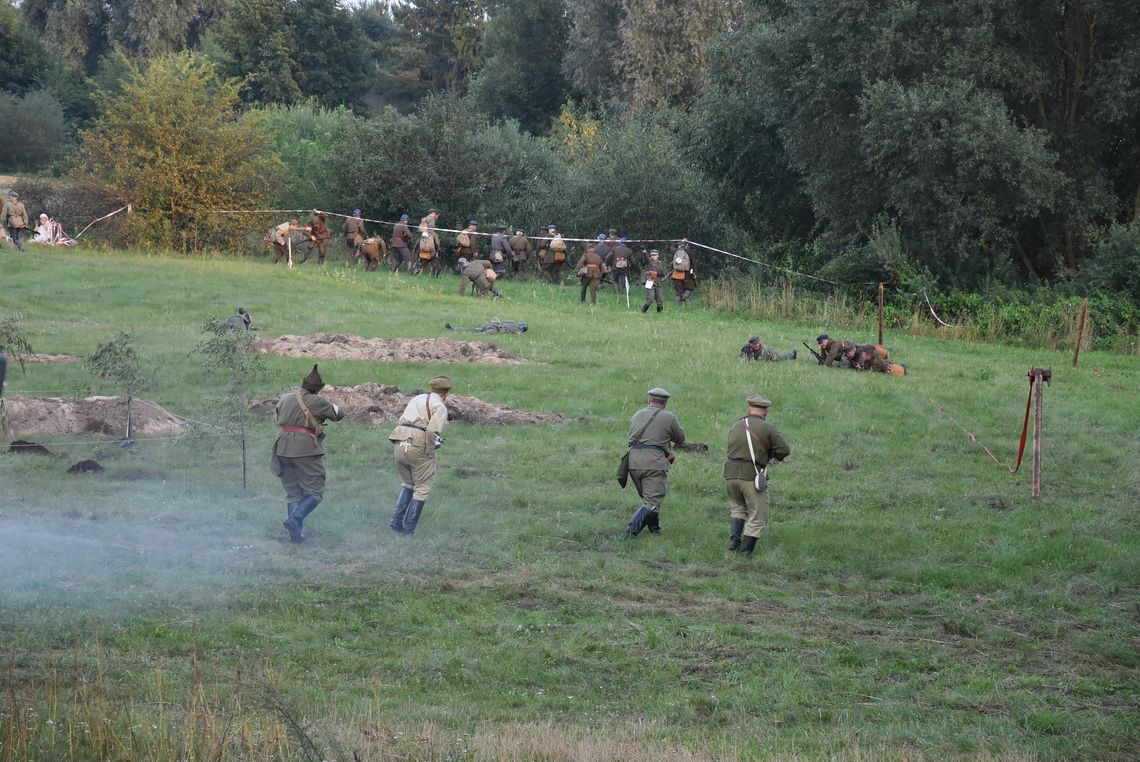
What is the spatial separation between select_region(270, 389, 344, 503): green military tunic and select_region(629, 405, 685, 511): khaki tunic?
10.6ft

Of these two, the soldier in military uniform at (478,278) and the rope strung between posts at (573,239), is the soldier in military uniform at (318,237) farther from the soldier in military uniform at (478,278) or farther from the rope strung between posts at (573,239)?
the soldier in military uniform at (478,278)

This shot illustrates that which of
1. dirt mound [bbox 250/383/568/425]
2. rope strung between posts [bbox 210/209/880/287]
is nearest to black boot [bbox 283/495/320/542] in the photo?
dirt mound [bbox 250/383/568/425]

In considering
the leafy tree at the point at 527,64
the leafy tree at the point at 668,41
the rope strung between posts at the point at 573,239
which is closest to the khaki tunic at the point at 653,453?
the rope strung between posts at the point at 573,239

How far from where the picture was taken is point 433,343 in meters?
25.0

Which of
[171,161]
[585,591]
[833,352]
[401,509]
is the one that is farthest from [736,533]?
[171,161]

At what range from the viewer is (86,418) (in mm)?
18297

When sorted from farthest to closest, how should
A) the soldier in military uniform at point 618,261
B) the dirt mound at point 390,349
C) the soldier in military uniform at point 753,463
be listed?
the soldier in military uniform at point 618,261 < the dirt mound at point 390,349 < the soldier in military uniform at point 753,463

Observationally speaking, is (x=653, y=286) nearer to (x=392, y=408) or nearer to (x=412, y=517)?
(x=392, y=408)

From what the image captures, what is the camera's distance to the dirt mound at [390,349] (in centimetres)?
2400

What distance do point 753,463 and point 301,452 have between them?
183 inches

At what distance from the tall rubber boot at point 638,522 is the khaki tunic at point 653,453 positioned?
132 millimetres

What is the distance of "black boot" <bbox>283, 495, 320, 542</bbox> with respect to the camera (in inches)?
531

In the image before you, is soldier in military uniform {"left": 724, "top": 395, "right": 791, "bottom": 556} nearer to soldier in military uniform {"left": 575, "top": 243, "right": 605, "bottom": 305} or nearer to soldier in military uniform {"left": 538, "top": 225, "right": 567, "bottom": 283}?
soldier in military uniform {"left": 575, "top": 243, "right": 605, "bottom": 305}

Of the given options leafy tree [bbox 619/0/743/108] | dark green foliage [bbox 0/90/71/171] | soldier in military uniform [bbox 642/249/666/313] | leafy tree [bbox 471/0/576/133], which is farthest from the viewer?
leafy tree [bbox 471/0/576/133]
